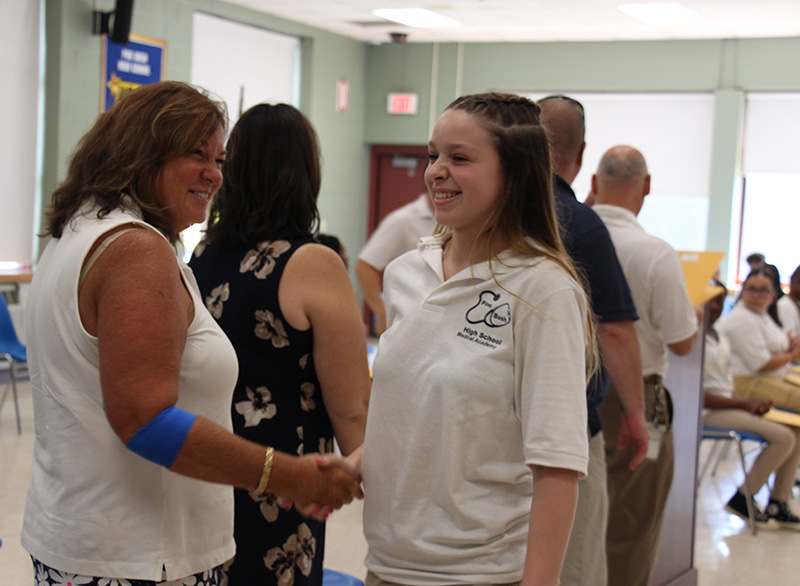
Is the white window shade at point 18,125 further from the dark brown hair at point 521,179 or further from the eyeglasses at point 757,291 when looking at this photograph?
the dark brown hair at point 521,179

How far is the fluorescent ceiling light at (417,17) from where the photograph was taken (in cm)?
846

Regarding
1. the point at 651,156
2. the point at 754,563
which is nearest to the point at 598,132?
the point at 651,156

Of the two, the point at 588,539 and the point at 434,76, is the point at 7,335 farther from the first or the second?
the point at 434,76

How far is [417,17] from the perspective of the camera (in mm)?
8727

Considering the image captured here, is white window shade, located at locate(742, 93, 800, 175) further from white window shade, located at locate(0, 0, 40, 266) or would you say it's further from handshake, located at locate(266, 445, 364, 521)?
handshake, located at locate(266, 445, 364, 521)

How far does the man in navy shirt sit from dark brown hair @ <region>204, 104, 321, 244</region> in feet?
1.98

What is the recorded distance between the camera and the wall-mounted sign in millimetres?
7094

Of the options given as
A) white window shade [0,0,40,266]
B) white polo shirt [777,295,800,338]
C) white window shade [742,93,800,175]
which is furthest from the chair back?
white window shade [742,93,800,175]

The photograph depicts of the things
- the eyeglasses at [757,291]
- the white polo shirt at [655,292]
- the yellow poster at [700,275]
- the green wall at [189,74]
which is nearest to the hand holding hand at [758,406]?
the eyeglasses at [757,291]

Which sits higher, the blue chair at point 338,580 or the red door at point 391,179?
the red door at point 391,179

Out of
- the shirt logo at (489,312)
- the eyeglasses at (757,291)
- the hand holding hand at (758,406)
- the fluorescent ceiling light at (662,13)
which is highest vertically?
the fluorescent ceiling light at (662,13)

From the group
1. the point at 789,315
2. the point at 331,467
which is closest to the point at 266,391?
the point at 331,467

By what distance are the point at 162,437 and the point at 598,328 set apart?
4.55ft

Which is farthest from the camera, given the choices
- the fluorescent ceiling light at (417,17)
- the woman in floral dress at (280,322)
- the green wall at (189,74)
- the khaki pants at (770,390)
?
the fluorescent ceiling light at (417,17)
